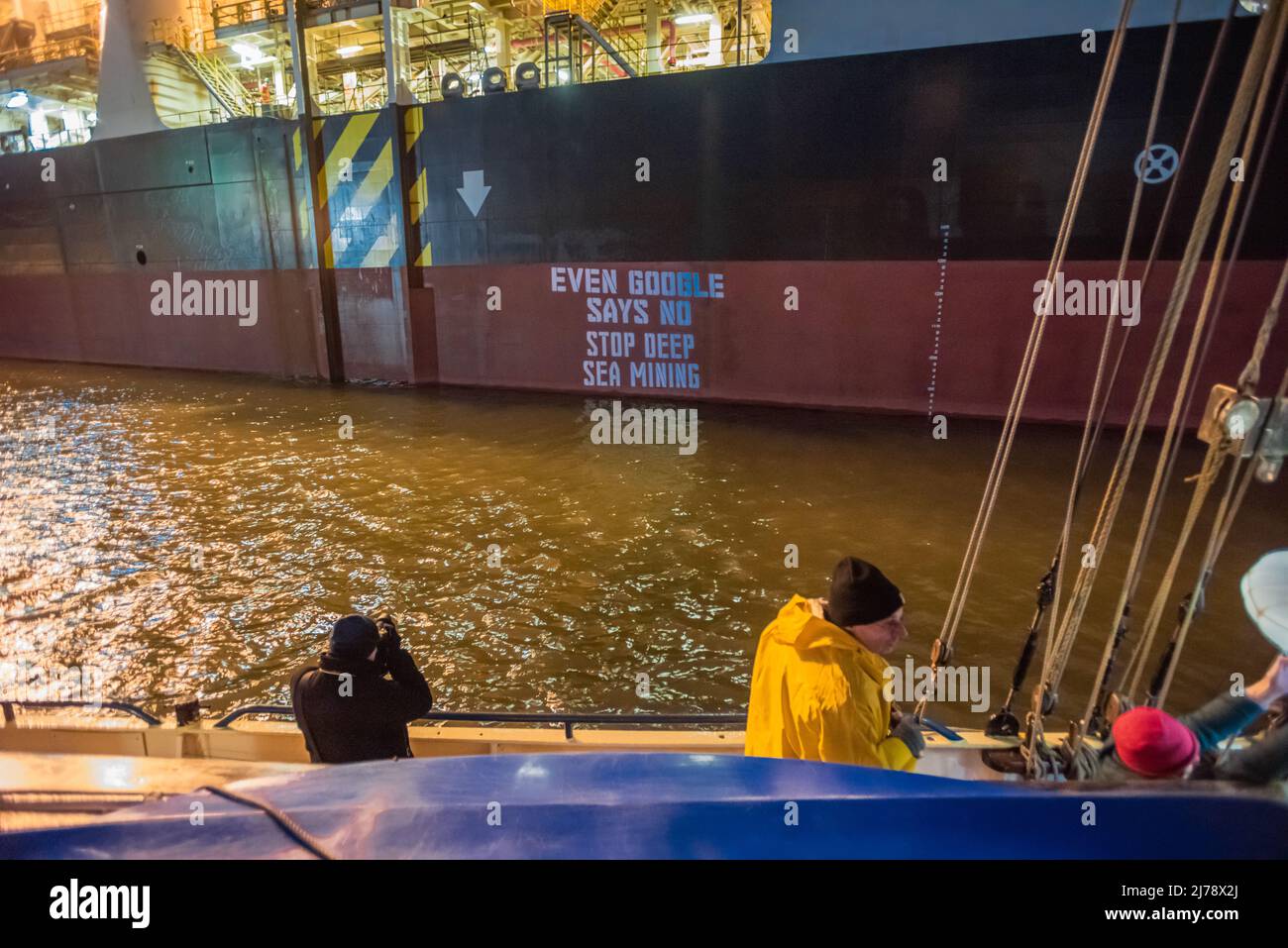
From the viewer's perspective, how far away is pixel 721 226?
32.4ft

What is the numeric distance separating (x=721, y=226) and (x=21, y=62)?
17794 millimetres

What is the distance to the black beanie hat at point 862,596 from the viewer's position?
70.6 inches

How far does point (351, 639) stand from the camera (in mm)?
2467

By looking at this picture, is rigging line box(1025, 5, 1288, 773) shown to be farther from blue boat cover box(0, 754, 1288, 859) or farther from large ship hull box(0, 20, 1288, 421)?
large ship hull box(0, 20, 1288, 421)

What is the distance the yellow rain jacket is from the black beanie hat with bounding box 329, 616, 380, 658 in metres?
1.35

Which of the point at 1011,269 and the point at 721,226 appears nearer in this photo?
the point at 1011,269

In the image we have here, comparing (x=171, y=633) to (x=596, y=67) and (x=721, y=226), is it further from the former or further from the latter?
(x=596, y=67)

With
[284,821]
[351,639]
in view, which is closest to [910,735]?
[284,821]

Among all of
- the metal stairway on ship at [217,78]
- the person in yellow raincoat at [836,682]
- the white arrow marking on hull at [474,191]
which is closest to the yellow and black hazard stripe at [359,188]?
the white arrow marking on hull at [474,191]

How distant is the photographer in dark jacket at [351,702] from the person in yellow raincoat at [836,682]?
4.32 feet

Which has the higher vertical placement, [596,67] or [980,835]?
[596,67]

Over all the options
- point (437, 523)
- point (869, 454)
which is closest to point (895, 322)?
point (869, 454)

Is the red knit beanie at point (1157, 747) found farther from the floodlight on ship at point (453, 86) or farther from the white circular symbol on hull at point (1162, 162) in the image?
the floodlight on ship at point (453, 86)

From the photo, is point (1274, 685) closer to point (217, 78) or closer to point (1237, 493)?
point (1237, 493)
